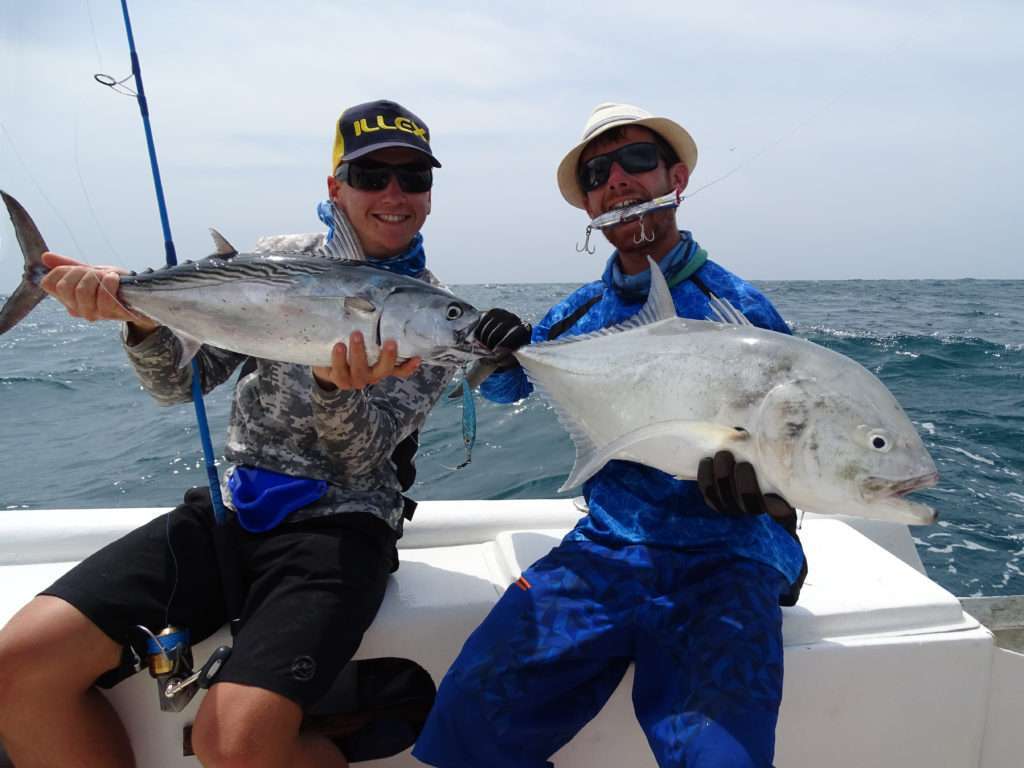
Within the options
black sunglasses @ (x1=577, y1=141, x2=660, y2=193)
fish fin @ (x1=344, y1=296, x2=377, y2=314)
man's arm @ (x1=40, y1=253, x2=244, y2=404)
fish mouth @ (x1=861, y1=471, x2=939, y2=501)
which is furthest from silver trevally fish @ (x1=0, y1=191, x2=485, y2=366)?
fish mouth @ (x1=861, y1=471, x2=939, y2=501)

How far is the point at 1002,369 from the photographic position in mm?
10211

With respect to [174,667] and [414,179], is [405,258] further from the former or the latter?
[174,667]

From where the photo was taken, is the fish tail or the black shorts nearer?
the black shorts

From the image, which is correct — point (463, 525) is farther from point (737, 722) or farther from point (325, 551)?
point (737, 722)

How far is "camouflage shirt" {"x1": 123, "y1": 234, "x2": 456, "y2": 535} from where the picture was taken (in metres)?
2.35

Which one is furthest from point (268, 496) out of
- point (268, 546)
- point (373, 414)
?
point (373, 414)

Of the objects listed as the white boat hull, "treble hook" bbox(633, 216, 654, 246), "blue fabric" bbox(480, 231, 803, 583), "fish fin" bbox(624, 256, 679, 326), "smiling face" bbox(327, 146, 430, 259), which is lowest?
the white boat hull

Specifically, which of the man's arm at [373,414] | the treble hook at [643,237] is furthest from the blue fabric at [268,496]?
the treble hook at [643,237]

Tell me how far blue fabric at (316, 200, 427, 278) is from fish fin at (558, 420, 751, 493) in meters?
1.05

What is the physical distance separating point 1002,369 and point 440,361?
10777 millimetres

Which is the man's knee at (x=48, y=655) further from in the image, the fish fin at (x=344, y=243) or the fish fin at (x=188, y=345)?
the fish fin at (x=344, y=243)

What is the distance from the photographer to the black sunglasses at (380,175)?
8.23 feet

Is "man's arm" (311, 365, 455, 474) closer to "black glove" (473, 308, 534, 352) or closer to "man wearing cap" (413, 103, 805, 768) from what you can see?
"black glove" (473, 308, 534, 352)

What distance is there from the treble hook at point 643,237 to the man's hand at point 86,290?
5.34 ft
